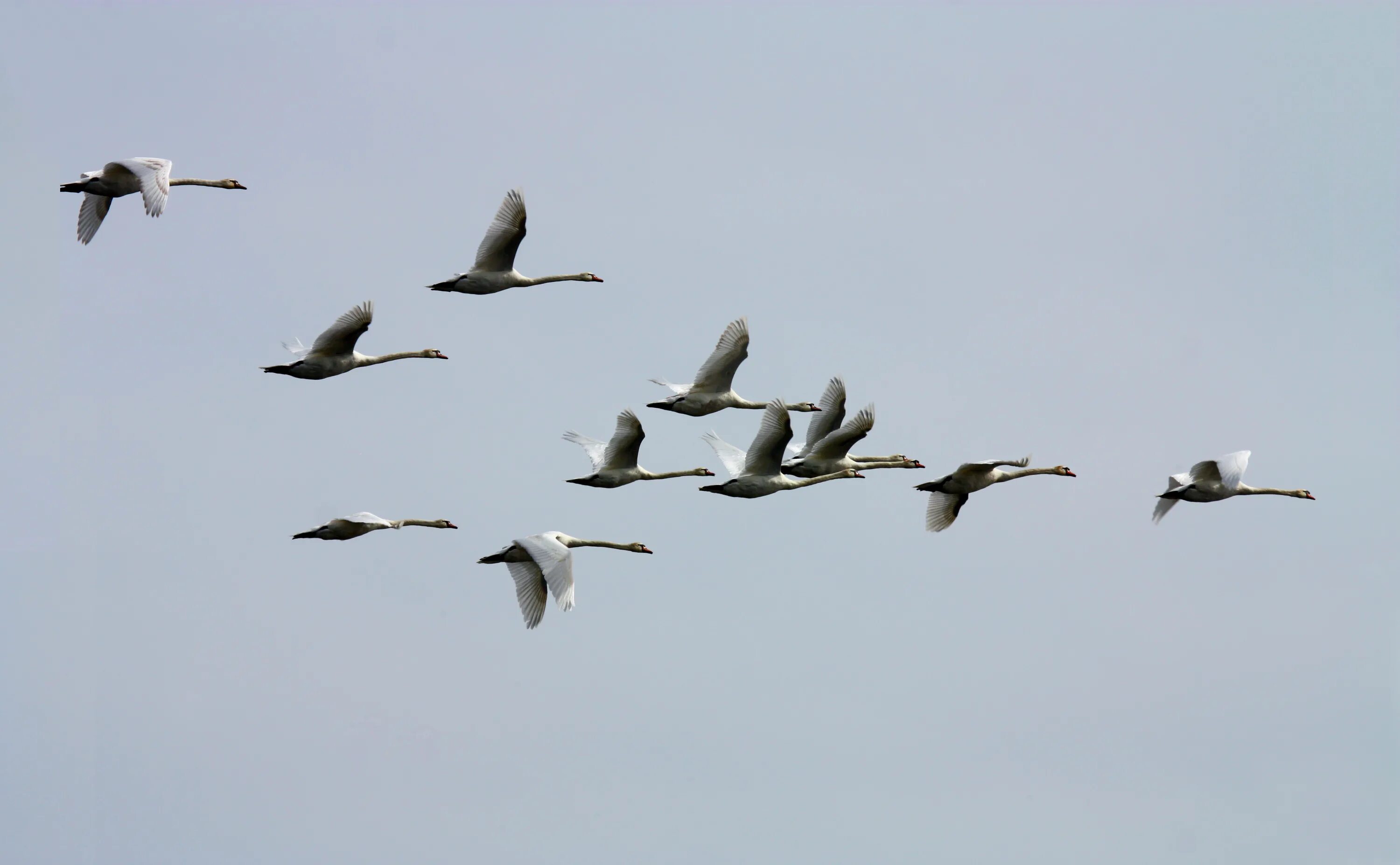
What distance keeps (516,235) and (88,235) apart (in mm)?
10984

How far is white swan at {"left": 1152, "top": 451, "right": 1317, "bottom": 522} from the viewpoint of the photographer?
56875 mm

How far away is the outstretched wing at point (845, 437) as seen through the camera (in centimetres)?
5866

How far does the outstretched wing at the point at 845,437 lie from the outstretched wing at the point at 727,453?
8.24ft

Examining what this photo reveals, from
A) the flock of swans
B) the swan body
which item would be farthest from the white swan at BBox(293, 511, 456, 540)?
the swan body

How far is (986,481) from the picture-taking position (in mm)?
59219

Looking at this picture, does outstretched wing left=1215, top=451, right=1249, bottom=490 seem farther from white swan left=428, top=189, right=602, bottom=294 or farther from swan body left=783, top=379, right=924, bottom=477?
white swan left=428, top=189, right=602, bottom=294

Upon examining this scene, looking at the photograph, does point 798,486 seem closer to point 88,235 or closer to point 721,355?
point 721,355

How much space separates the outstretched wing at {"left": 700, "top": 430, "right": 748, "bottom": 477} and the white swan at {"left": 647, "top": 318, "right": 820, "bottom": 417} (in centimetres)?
252

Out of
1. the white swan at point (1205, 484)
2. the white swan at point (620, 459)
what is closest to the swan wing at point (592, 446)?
the white swan at point (620, 459)

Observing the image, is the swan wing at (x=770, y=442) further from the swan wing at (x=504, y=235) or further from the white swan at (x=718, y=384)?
the swan wing at (x=504, y=235)

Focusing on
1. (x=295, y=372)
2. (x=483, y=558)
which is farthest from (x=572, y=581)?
(x=295, y=372)

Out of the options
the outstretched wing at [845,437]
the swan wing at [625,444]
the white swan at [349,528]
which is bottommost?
the white swan at [349,528]

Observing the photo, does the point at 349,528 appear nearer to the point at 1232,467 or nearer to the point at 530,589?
the point at 530,589

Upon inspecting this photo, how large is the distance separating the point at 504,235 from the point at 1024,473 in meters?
15.3
